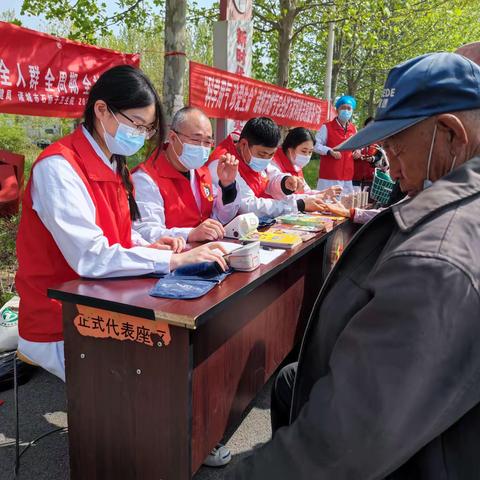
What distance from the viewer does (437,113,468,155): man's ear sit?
0.90 metres

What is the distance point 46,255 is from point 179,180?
3.97ft

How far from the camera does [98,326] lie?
58.4 inches

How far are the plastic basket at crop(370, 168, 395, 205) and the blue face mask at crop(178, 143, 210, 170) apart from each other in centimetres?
179

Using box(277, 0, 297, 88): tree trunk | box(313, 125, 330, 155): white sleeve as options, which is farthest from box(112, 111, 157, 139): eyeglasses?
box(277, 0, 297, 88): tree trunk

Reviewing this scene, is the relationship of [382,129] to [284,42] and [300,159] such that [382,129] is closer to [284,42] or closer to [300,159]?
[300,159]

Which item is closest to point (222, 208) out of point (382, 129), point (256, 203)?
point (256, 203)

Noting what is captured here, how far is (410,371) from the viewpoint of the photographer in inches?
29.3

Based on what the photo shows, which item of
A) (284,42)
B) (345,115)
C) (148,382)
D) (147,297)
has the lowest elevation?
(148,382)

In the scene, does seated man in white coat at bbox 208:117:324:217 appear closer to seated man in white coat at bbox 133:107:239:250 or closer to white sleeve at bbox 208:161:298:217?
white sleeve at bbox 208:161:298:217

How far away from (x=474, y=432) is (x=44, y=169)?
1.59 meters

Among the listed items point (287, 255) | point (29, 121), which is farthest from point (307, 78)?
point (287, 255)

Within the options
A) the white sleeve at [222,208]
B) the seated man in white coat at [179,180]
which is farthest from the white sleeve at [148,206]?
the white sleeve at [222,208]

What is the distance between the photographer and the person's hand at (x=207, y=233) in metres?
2.26

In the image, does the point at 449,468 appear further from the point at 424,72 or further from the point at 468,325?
the point at 424,72
